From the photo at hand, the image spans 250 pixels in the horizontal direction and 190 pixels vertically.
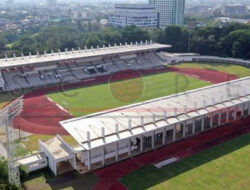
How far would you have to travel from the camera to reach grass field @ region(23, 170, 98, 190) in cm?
2245

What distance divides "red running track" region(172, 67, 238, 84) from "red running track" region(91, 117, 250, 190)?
19.0 m

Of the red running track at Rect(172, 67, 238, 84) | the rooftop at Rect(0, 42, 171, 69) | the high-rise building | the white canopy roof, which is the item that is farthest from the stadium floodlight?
the high-rise building

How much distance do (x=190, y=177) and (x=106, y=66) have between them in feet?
119

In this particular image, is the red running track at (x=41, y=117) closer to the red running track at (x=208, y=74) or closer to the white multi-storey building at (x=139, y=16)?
the red running track at (x=208, y=74)

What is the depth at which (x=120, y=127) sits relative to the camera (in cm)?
2661

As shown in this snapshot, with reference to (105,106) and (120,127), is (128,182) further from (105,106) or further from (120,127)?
(105,106)

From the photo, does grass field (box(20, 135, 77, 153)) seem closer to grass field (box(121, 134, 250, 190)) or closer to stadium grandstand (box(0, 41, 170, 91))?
grass field (box(121, 134, 250, 190))

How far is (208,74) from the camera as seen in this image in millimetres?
55906

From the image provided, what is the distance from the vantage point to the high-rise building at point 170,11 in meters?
132

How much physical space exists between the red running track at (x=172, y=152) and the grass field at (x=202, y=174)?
75 cm

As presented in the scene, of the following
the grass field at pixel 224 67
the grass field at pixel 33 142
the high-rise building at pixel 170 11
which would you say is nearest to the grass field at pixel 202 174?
the grass field at pixel 33 142

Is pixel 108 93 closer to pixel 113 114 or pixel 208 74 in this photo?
pixel 113 114

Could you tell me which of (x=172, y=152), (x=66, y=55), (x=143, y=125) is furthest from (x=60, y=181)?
(x=66, y=55)

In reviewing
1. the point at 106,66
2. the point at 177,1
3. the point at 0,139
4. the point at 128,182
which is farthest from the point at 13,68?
the point at 177,1
